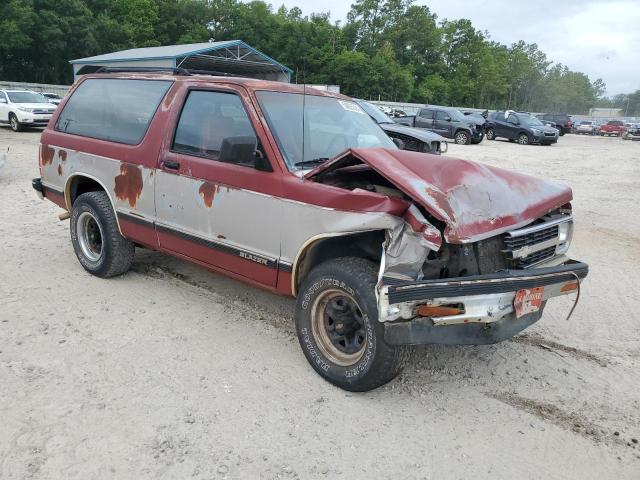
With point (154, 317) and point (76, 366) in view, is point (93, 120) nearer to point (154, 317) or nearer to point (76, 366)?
point (154, 317)

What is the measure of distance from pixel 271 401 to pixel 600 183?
491 inches

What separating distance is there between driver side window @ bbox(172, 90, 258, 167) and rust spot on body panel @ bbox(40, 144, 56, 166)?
1.91 meters

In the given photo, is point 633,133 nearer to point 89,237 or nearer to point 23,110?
point 23,110

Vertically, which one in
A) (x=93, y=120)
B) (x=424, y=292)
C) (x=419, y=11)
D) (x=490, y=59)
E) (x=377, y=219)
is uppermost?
(x=419, y=11)

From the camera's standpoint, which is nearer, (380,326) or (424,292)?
(424,292)

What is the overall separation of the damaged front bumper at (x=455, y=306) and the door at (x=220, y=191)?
3.32 ft

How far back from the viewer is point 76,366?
11.2 ft

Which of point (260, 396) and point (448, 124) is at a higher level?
point (448, 124)

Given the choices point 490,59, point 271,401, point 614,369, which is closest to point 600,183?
point 614,369

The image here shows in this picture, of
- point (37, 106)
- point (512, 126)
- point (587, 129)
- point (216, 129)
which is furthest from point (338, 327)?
point (587, 129)

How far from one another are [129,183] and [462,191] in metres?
2.86

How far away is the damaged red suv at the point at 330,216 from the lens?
2.86m

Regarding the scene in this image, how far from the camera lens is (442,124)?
24750 mm

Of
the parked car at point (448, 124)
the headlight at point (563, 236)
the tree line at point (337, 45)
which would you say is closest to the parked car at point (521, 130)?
the parked car at point (448, 124)
